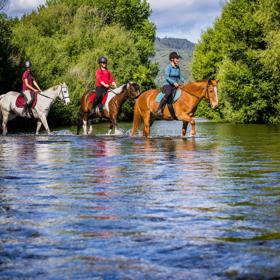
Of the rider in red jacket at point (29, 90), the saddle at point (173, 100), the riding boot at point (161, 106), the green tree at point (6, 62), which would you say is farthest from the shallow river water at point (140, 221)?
the green tree at point (6, 62)

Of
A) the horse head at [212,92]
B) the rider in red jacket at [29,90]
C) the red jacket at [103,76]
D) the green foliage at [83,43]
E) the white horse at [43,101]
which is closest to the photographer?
the horse head at [212,92]

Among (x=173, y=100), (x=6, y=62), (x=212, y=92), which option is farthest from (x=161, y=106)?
(x=6, y=62)

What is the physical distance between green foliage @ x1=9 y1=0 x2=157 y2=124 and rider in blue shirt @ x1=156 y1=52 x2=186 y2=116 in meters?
25.8

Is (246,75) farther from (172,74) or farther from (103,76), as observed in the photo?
(172,74)

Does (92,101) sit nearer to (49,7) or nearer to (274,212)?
(274,212)

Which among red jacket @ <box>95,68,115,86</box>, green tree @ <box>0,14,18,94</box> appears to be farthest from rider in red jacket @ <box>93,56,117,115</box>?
green tree @ <box>0,14,18,94</box>

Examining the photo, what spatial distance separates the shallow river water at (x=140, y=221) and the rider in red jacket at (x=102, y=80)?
13.6m

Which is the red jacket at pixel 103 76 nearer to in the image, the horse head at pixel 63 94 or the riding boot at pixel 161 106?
the horse head at pixel 63 94

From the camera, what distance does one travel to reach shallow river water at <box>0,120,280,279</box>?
195 inches

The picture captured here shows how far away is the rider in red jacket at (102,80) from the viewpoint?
87.4ft

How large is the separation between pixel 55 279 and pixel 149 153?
12.1 m

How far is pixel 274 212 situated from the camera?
730 cm

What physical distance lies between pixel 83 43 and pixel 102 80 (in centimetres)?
4756

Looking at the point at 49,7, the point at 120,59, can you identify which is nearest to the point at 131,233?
the point at 120,59
